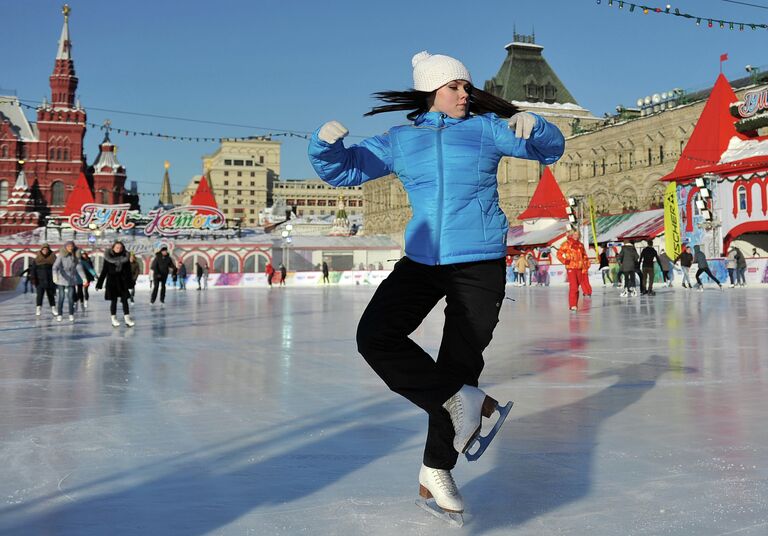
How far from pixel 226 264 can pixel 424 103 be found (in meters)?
43.4

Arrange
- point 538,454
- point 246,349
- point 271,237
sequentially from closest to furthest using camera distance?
1. point 538,454
2. point 246,349
3. point 271,237

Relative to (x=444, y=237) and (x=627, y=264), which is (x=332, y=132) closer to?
(x=444, y=237)

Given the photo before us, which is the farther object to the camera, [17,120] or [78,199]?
[17,120]

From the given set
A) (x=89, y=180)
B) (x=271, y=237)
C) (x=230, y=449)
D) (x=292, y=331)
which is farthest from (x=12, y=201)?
(x=230, y=449)

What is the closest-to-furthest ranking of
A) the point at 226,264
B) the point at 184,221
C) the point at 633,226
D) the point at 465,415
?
the point at 465,415, the point at 633,226, the point at 184,221, the point at 226,264

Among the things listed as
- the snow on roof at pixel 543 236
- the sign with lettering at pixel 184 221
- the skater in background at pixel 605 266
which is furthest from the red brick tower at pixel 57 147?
the skater in background at pixel 605 266

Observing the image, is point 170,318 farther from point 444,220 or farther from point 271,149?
point 271,149

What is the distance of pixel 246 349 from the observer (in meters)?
7.65

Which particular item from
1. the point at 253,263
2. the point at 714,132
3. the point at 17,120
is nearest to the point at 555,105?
the point at 253,263

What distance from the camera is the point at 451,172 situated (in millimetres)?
2717

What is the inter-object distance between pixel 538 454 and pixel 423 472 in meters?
0.84

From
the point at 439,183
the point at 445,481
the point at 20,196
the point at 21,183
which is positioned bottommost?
the point at 445,481

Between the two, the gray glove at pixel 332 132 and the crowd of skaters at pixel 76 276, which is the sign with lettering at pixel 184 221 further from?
the gray glove at pixel 332 132

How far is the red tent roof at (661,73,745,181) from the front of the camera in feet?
96.0
